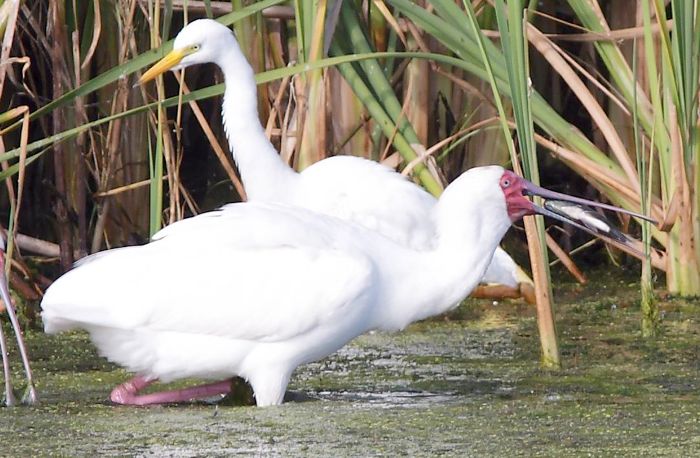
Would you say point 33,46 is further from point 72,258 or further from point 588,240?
point 588,240

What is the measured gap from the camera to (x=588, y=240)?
24.2 feet

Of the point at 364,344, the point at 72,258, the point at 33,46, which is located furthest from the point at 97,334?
the point at 33,46

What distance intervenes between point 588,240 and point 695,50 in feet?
6.75

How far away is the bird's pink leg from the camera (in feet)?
15.4

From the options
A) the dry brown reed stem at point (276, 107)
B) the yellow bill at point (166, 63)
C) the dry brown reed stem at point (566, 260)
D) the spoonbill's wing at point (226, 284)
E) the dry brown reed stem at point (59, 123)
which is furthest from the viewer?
the dry brown reed stem at point (566, 260)

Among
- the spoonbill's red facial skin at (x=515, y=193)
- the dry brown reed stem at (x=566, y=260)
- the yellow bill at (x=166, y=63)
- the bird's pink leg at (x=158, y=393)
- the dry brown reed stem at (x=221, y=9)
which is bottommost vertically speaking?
the dry brown reed stem at (x=566, y=260)

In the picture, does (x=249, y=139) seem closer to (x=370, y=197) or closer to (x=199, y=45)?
(x=199, y=45)

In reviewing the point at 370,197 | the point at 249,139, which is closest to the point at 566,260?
the point at 370,197

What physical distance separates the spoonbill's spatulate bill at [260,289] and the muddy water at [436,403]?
6.5 inches

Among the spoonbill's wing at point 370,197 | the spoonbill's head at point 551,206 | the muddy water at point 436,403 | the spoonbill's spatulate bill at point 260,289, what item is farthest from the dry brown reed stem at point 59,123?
the spoonbill's head at point 551,206

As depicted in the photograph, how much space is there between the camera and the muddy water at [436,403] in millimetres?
3893

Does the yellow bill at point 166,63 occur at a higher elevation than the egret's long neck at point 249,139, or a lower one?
higher

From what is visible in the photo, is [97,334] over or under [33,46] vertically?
under

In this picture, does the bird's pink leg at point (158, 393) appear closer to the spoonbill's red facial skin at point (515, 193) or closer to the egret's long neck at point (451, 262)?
the egret's long neck at point (451, 262)
